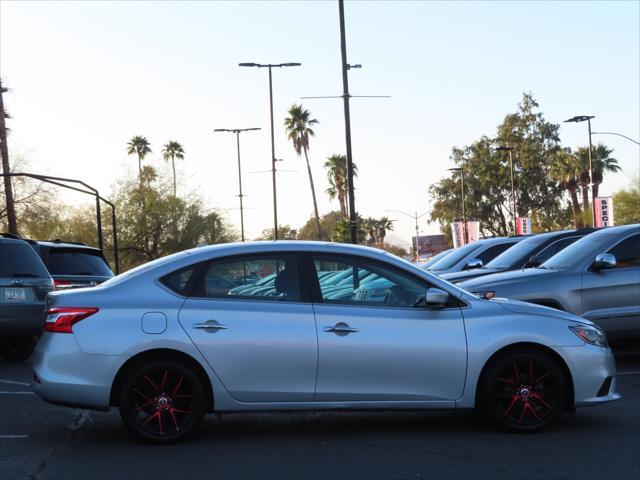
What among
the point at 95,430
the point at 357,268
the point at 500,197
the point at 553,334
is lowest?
the point at 95,430

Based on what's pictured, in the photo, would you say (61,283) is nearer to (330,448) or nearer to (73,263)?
(73,263)

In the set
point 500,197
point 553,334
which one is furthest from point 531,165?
point 553,334

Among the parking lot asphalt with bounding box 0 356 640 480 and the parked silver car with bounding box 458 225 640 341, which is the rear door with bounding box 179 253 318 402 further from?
the parked silver car with bounding box 458 225 640 341

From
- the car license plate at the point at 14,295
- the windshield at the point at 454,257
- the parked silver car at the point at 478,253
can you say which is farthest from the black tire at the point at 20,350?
the windshield at the point at 454,257

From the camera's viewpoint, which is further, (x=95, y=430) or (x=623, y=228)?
(x=623, y=228)

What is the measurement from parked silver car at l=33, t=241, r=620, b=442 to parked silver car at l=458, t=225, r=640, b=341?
3563 mm

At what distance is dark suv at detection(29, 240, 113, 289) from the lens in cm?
1569

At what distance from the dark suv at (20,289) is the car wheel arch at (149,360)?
20.9ft

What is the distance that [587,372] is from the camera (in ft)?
25.7

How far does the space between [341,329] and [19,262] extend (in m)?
7.40

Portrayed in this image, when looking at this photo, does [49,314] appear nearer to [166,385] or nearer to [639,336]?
[166,385]

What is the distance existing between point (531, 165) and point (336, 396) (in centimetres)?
7727

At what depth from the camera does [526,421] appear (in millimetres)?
7785

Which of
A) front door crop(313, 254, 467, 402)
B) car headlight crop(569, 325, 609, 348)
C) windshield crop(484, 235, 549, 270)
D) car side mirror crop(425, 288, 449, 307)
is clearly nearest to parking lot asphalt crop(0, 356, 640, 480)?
front door crop(313, 254, 467, 402)
